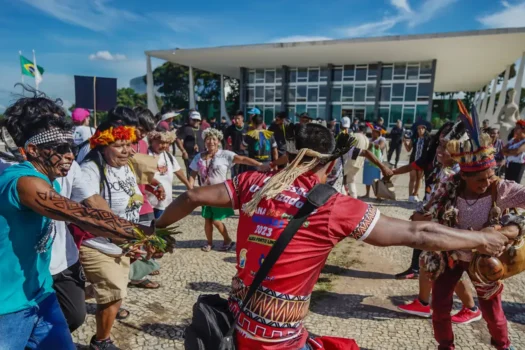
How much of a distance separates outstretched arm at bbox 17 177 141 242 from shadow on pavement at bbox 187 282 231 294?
2413 mm

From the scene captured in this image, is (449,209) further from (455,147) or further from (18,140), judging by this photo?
(18,140)

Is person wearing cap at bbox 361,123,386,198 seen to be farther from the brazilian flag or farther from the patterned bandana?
the brazilian flag

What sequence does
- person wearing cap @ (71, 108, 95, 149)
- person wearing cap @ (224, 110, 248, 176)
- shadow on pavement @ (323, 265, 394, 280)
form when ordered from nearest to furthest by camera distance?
shadow on pavement @ (323, 265, 394, 280)
person wearing cap @ (71, 108, 95, 149)
person wearing cap @ (224, 110, 248, 176)

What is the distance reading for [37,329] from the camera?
205 cm

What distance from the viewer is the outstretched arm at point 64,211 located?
68.1 inches

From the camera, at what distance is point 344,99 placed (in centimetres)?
2792

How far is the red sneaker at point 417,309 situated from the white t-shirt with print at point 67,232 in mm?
3108

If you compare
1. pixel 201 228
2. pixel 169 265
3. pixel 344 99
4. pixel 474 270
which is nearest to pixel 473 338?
pixel 474 270

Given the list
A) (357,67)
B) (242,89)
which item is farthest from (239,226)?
(242,89)

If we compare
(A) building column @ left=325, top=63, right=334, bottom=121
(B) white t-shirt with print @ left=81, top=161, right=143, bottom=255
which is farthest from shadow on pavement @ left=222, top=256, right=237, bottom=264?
(A) building column @ left=325, top=63, right=334, bottom=121

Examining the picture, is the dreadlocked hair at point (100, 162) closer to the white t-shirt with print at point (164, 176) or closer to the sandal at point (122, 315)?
the sandal at point (122, 315)

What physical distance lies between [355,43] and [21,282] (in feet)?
74.8

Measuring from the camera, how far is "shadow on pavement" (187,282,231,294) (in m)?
4.17

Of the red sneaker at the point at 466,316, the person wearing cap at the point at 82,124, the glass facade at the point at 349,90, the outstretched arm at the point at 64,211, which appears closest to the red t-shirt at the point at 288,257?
the outstretched arm at the point at 64,211
